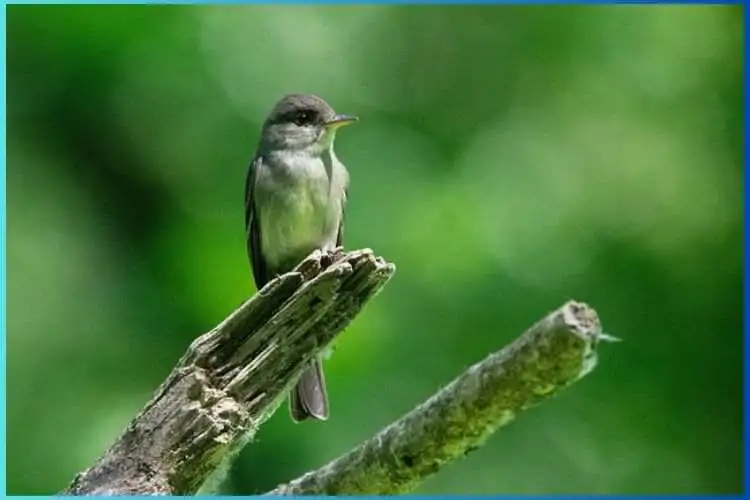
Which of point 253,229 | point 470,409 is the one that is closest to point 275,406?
point 470,409

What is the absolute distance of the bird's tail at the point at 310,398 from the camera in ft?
12.3

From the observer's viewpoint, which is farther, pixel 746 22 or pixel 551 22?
pixel 551 22

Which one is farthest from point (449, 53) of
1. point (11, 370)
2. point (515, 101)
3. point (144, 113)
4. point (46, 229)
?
point (11, 370)

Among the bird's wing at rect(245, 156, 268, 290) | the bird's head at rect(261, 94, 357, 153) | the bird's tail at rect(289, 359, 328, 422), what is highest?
the bird's head at rect(261, 94, 357, 153)

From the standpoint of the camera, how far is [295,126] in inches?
152

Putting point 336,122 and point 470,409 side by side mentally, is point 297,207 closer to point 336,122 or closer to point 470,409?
point 336,122

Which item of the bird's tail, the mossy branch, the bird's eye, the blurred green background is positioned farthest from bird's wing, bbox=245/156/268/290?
the mossy branch

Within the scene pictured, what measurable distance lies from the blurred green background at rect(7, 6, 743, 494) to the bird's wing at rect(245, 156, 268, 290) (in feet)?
1.68

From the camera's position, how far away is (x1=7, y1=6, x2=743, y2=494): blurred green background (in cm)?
460

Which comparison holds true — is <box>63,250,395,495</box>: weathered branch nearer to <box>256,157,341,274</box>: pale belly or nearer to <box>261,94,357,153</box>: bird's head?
<box>256,157,341,274</box>: pale belly

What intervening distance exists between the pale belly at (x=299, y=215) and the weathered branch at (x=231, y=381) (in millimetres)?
833

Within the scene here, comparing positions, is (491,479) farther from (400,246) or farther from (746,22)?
(746,22)

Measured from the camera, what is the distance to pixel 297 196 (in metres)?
3.78

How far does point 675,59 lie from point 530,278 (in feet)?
4.45
